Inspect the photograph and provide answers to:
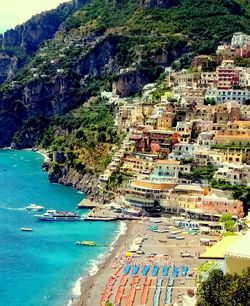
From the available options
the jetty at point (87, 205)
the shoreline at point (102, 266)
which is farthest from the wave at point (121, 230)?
the jetty at point (87, 205)

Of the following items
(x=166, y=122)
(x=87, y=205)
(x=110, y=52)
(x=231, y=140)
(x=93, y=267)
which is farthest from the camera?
(x=110, y=52)

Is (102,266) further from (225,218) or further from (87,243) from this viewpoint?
(225,218)

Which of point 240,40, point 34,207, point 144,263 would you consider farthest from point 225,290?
point 240,40

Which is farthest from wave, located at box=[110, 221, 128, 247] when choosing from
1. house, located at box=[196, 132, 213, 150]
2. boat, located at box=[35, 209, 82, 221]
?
house, located at box=[196, 132, 213, 150]

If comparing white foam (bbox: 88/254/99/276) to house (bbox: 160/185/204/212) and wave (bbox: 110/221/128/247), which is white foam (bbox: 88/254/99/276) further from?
house (bbox: 160/185/204/212)

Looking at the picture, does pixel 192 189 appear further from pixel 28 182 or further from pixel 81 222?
pixel 28 182

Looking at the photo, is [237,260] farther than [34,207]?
No

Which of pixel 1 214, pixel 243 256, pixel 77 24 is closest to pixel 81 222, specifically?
pixel 1 214
